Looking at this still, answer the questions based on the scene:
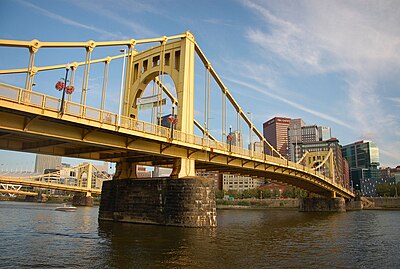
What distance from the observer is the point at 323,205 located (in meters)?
89.3

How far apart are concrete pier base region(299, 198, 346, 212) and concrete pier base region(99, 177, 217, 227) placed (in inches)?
2491

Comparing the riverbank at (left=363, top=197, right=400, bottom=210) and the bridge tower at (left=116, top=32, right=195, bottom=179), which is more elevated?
the bridge tower at (left=116, top=32, right=195, bottom=179)

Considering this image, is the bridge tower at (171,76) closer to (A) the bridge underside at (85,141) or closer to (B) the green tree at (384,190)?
(A) the bridge underside at (85,141)

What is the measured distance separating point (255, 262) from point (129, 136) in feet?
52.2

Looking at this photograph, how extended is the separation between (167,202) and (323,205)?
220 ft

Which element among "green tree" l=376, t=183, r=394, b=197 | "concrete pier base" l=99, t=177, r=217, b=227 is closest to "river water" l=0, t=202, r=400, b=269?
"concrete pier base" l=99, t=177, r=217, b=227

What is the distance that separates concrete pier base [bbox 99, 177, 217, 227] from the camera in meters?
33.3

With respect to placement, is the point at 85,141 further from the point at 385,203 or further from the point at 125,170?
the point at 385,203

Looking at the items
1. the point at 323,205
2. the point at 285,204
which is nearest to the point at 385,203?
the point at 285,204

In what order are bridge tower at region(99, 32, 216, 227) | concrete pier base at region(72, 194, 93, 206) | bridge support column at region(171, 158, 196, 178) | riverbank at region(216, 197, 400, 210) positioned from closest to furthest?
bridge tower at region(99, 32, 216, 227), bridge support column at region(171, 158, 196, 178), riverbank at region(216, 197, 400, 210), concrete pier base at region(72, 194, 93, 206)

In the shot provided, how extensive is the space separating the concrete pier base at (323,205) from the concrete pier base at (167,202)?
63266 millimetres

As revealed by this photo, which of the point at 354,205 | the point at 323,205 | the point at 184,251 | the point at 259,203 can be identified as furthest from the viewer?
the point at 259,203

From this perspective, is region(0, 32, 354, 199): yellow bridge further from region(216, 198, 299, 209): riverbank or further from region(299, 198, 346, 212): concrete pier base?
region(216, 198, 299, 209): riverbank

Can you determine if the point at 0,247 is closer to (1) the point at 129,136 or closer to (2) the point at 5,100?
(2) the point at 5,100
